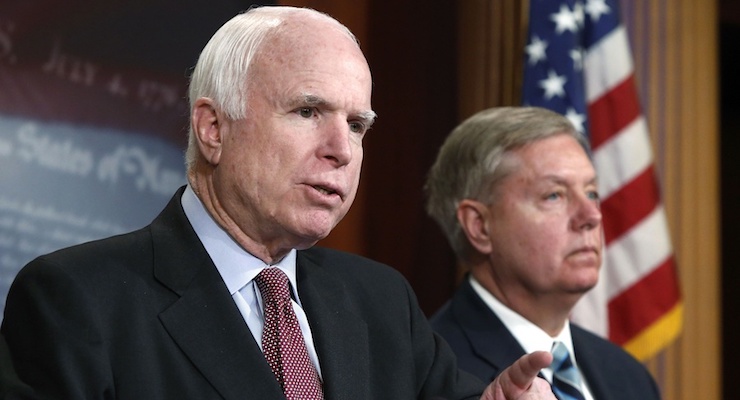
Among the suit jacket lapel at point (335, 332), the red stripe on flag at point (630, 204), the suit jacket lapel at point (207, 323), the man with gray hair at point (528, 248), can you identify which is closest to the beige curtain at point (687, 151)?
the red stripe on flag at point (630, 204)

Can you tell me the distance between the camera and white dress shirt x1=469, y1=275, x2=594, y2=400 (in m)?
3.19

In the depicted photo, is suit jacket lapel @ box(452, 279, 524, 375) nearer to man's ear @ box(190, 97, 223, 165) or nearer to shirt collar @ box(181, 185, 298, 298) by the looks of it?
shirt collar @ box(181, 185, 298, 298)

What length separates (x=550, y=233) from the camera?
3.21 meters

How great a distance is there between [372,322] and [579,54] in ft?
7.61

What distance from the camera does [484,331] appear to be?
317 centimetres

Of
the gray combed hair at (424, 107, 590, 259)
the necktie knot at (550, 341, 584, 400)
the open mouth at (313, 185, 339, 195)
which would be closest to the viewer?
the open mouth at (313, 185, 339, 195)

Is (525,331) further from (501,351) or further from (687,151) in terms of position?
(687,151)

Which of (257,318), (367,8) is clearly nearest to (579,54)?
(367,8)

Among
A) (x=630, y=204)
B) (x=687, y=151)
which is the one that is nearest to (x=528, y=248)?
(x=630, y=204)

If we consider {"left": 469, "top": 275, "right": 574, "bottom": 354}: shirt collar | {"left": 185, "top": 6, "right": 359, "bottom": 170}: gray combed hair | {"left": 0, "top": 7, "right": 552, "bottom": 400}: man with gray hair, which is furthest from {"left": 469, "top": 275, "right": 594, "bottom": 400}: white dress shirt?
{"left": 185, "top": 6, "right": 359, "bottom": 170}: gray combed hair

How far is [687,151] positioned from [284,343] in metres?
3.44

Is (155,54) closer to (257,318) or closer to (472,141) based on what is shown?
(472,141)

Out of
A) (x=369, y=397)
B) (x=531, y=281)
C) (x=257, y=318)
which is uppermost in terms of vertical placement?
(x=257, y=318)

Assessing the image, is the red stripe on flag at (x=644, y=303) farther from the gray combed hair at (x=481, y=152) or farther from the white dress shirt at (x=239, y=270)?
the white dress shirt at (x=239, y=270)
